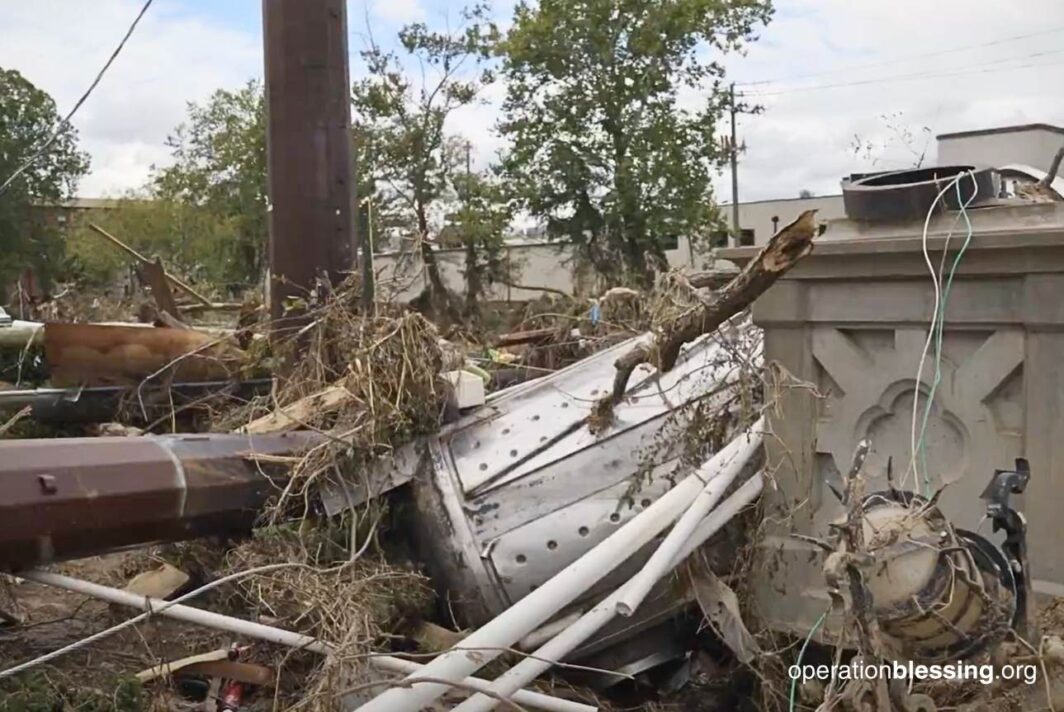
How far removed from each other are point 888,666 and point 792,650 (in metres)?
1.21

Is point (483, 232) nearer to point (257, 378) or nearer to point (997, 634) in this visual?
point (257, 378)

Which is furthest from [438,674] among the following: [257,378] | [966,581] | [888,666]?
[257,378]

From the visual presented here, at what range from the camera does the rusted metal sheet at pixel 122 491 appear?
3.67 m

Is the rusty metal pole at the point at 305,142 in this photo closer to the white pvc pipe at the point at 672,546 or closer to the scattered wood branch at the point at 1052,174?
the white pvc pipe at the point at 672,546

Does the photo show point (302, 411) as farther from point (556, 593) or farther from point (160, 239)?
point (160, 239)

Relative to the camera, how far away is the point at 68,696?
3.76 meters

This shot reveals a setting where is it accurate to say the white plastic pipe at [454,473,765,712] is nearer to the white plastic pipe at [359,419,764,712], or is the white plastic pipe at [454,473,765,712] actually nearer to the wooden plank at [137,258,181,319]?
the white plastic pipe at [359,419,764,712]

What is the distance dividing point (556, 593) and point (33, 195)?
118 ft

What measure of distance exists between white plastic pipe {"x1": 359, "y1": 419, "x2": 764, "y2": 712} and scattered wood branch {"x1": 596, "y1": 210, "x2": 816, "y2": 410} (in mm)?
462

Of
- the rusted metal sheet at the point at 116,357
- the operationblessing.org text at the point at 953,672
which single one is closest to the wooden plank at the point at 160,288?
the rusted metal sheet at the point at 116,357

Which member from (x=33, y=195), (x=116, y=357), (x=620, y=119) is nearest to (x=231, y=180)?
(x=33, y=195)

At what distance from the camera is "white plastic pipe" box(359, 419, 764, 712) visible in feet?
10.4

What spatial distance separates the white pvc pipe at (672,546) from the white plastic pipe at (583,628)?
50mm

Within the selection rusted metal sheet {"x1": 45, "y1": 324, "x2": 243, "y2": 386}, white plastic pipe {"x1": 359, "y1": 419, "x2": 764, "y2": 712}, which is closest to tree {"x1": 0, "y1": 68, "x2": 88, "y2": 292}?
rusted metal sheet {"x1": 45, "y1": 324, "x2": 243, "y2": 386}
